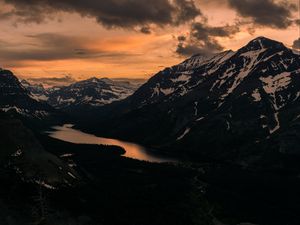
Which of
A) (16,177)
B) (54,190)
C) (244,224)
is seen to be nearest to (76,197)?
(54,190)

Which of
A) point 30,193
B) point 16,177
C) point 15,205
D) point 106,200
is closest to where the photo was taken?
point 15,205

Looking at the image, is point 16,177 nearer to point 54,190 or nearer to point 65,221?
point 54,190

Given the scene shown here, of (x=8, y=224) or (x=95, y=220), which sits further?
(x=95, y=220)

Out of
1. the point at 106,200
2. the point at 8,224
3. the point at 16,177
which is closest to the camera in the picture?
the point at 8,224

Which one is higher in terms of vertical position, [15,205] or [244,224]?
[15,205]

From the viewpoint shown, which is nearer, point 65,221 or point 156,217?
point 65,221

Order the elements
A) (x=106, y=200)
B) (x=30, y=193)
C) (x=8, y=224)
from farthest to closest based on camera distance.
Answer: (x=106, y=200) → (x=30, y=193) → (x=8, y=224)

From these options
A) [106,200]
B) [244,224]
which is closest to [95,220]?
[106,200]

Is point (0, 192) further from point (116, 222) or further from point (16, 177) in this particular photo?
point (116, 222)

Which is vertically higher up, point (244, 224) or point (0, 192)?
point (0, 192)
